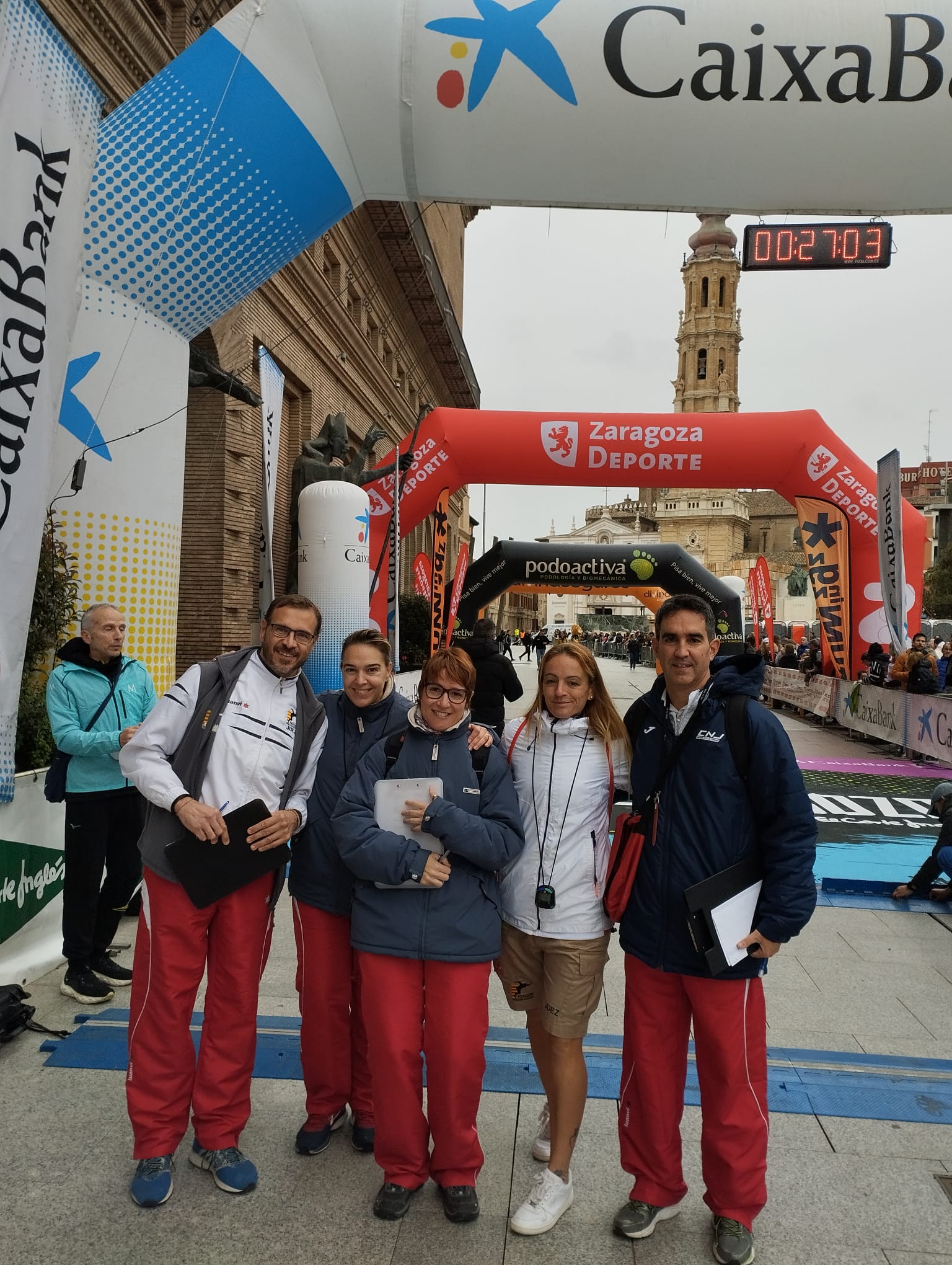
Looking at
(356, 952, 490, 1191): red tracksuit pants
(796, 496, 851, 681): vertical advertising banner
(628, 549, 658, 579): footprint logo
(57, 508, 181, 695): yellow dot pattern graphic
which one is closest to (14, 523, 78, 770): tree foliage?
(57, 508, 181, 695): yellow dot pattern graphic

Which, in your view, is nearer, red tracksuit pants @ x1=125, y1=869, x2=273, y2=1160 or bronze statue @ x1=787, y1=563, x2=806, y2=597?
red tracksuit pants @ x1=125, y1=869, x2=273, y2=1160

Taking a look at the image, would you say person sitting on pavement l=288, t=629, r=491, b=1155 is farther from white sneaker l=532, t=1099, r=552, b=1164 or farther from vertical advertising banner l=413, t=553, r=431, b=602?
vertical advertising banner l=413, t=553, r=431, b=602

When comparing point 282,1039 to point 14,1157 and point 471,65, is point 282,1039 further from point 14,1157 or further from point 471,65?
point 471,65

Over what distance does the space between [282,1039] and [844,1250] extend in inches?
89.1

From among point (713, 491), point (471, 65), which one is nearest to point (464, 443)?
point (471, 65)

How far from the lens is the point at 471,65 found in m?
5.02

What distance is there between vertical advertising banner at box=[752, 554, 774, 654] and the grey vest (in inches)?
884

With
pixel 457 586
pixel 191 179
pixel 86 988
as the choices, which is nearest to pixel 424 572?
pixel 457 586

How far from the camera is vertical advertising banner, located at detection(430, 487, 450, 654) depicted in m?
14.5

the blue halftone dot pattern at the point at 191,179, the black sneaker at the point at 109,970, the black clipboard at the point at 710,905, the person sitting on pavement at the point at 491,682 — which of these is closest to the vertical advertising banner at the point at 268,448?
the person sitting on pavement at the point at 491,682

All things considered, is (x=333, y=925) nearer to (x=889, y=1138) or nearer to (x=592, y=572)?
(x=889, y=1138)

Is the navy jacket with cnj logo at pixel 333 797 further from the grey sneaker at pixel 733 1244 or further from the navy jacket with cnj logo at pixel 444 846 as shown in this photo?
the grey sneaker at pixel 733 1244

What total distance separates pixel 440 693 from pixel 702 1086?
55.4 inches

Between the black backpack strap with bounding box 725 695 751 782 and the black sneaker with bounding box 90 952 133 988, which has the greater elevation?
the black backpack strap with bounding box 725 695 751 782
